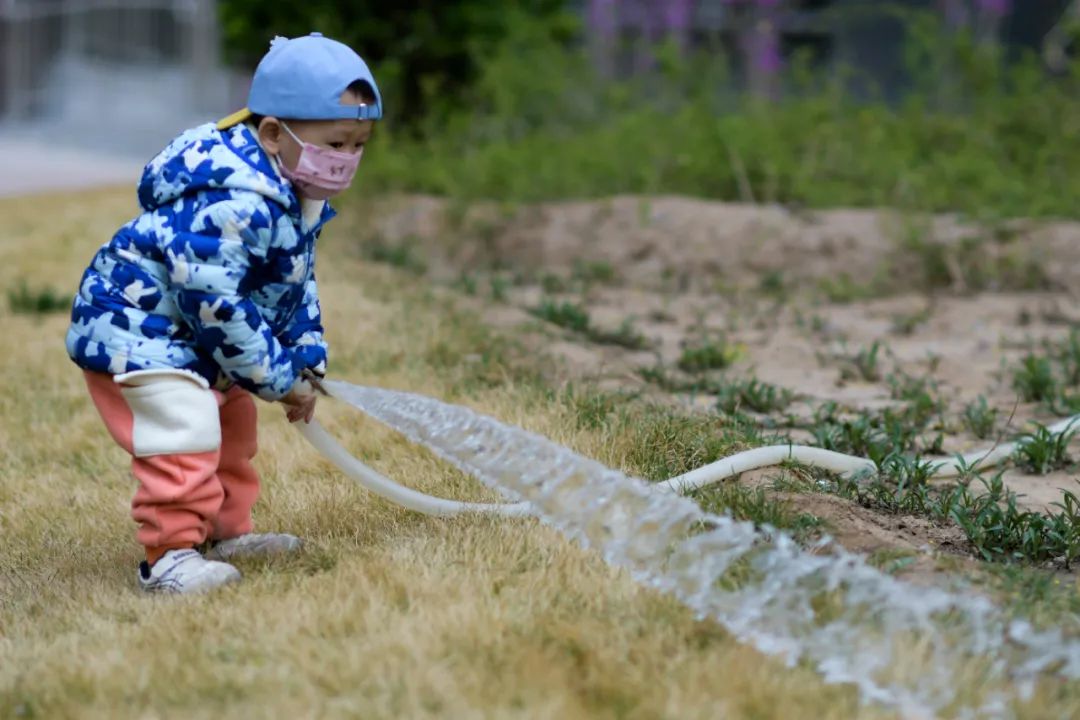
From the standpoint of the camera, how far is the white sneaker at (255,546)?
9.11 feet

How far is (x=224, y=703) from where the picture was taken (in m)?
1.99

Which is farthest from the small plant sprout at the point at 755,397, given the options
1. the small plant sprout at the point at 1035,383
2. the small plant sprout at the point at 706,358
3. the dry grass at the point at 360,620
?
the small plant sprout at the point at 1035,383

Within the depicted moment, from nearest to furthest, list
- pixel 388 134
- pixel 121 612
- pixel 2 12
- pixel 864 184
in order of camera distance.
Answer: pixel 121 612 < pixel 864 184 < pixel 388 134 < pixel 2 12

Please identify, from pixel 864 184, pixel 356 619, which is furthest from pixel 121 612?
pixel 864 184

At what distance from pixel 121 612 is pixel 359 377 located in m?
1.83

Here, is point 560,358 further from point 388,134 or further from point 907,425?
point 388,134

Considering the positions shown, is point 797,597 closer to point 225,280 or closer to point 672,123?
point 225,280

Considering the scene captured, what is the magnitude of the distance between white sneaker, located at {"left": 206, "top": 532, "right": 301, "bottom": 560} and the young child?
13cm

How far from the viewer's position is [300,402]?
279 centimetres

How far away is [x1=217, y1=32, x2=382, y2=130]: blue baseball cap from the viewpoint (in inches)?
100

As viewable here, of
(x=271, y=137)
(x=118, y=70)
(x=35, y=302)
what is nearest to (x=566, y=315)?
(x=35, y=302)

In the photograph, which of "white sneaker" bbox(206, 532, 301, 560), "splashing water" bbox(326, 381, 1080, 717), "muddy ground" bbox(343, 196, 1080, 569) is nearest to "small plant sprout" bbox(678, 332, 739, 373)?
"muddy ground" bbox(343, 196, 1080, 569)

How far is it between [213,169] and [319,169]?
0.20m

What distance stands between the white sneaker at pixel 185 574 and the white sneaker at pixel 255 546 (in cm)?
14
